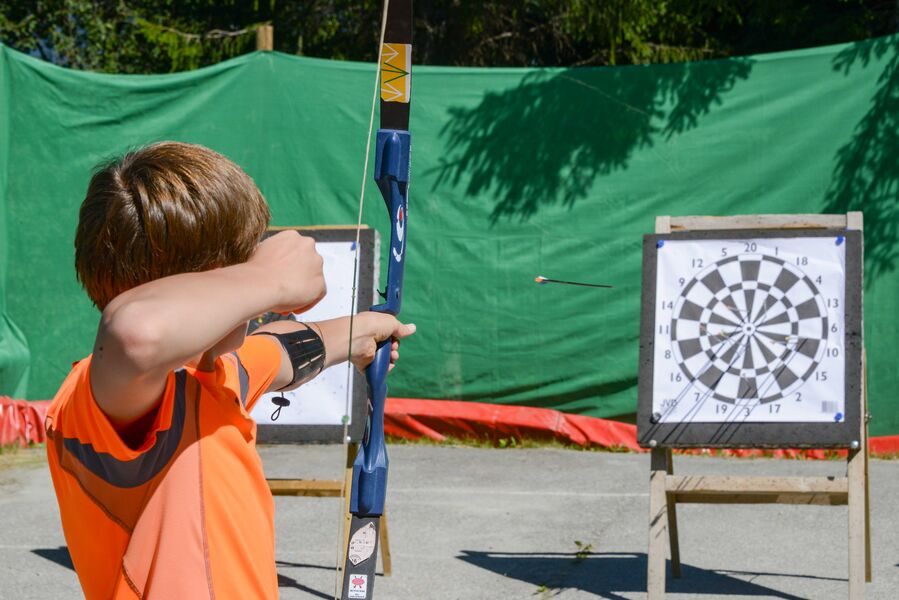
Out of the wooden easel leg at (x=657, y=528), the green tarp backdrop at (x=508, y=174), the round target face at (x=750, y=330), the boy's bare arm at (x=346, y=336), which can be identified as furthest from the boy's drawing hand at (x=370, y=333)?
the green tarp backdrop at (x=508, y=174)

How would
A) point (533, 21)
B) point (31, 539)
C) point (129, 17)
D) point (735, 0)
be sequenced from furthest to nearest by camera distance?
1. point (129, 17)
2. point (533, 21)
3. point (735, 0)
4. point (31, 539)

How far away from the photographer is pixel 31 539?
14.6 feet

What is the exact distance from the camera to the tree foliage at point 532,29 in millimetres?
8992

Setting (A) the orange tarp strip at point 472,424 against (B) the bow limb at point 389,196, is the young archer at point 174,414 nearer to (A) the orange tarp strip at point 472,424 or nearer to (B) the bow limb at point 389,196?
(B) the bow limb at point 389,196

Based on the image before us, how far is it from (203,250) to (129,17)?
40.9 ft

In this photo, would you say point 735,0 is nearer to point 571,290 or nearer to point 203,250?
point 571,290

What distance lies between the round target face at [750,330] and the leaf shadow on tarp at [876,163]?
2.18m

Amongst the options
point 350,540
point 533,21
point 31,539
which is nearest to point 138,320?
point 350,540

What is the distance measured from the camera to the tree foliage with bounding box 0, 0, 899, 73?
8992 millimetres

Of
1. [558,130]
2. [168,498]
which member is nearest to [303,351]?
[168,498]

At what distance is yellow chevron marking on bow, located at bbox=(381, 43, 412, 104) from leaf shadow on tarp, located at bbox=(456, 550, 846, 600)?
1961 millimetres

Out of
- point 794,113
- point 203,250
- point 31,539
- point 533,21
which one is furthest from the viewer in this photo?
point 533,21

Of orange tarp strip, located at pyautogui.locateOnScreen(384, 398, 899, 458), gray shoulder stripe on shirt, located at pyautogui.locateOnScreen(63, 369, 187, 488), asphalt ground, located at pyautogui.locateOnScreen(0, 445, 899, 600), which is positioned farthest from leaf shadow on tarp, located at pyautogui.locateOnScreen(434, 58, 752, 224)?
gray shoulder stripe on shirt, located at pyautogui.locateOnScreen(63, 369, 187, 488)

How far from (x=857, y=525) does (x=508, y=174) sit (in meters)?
3.40
